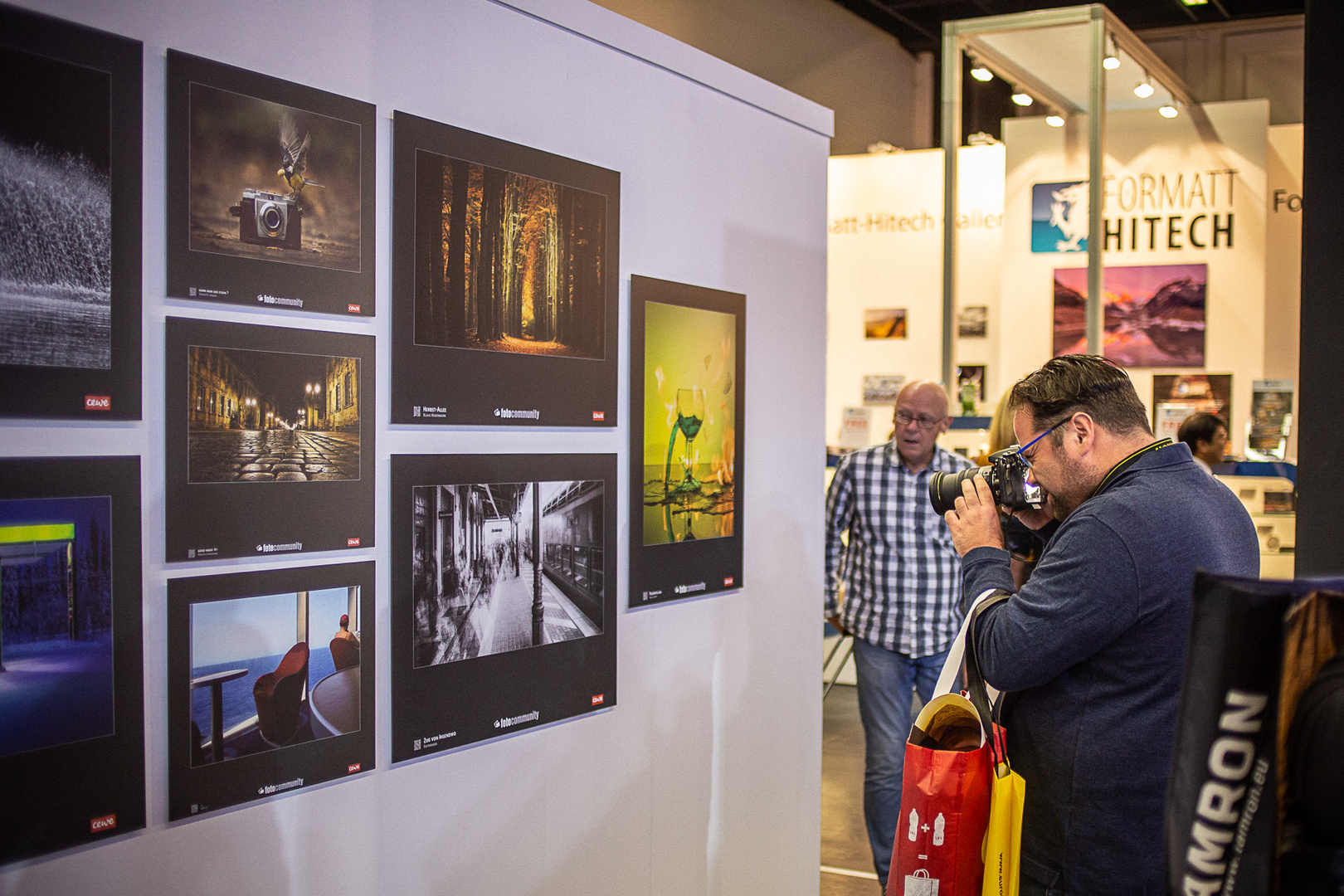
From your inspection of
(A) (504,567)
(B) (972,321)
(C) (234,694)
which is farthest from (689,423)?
(B) (972,321)

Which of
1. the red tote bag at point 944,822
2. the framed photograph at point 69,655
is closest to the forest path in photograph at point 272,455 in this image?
the framed photograph at point 69,655

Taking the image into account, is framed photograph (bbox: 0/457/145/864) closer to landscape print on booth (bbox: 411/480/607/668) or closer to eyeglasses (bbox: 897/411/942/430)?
landscape print on booth (bbox: 411/480/607/668)

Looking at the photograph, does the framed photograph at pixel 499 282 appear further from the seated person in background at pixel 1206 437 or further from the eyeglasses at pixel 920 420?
the seated person in background at pixel 1206 437

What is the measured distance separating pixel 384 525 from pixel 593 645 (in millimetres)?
673

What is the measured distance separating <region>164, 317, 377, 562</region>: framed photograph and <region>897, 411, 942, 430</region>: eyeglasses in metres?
2.41

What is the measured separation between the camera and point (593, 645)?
232cm

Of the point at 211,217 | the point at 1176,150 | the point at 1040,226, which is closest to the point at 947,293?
the point at 1040,226

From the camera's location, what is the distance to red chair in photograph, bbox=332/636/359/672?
1.79 meters

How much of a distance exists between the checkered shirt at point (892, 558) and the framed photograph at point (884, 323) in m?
4.09

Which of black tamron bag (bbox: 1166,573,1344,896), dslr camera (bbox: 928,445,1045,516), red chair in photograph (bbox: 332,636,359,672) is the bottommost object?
red chair in photograph (bbox: 332,636,359,672)

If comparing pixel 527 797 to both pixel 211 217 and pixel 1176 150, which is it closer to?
pixel 211 217

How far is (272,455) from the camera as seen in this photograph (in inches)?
66.1

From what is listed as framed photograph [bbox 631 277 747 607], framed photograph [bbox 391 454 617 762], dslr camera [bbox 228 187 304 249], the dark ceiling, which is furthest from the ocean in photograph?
the dark ceiling

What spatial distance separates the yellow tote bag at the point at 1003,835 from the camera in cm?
158
